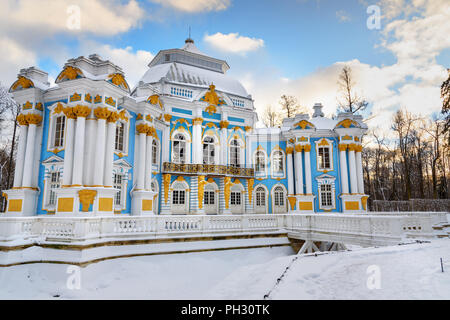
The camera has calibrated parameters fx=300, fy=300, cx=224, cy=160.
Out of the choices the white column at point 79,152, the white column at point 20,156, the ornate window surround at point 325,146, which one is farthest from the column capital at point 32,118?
the ornate window surround at point 325,146

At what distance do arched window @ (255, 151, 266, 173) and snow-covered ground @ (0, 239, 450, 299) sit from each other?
12.6m

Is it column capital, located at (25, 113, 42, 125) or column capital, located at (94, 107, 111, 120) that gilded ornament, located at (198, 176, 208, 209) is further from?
column capital, located at (25, 113, 42, 125)

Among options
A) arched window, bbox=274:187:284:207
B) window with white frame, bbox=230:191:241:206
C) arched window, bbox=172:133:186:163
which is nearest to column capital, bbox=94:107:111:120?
arched window, bbox=172:133:186:163

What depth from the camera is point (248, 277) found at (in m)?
6.33

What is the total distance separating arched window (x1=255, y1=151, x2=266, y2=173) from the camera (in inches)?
931

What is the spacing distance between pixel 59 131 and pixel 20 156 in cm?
212

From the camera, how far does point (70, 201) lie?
41.4 feet

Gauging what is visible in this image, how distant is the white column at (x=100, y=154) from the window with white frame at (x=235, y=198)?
11039 millimetres

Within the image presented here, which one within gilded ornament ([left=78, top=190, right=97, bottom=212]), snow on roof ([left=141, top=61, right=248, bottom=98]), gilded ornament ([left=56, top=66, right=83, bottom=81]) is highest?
snow on roof ([left=141, top=61, right=248, bottom=98])

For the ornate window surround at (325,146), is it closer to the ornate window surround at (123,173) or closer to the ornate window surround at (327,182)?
the ornate window surround at (327,182)

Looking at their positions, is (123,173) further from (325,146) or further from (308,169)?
(325,146)

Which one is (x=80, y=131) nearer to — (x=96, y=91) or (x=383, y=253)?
(x=96, y=91)

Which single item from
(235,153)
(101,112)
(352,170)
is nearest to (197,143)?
(235,153)

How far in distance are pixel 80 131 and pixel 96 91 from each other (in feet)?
6.43
